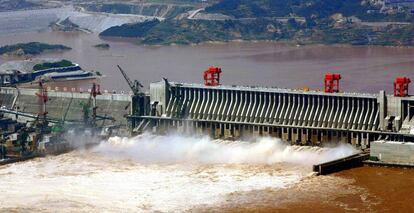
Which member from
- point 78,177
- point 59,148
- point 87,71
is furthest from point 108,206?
point 87,71

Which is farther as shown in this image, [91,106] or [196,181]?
[91,106]

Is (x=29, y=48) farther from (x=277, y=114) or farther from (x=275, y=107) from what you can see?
(x=277, y=114)

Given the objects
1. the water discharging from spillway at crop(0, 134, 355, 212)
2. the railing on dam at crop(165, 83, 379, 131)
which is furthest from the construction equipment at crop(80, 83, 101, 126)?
the railing on dam at crop(165, 83, 379, 131)

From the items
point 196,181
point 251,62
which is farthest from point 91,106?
point 251,62

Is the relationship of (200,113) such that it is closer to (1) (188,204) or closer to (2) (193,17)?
(1) (188,204)

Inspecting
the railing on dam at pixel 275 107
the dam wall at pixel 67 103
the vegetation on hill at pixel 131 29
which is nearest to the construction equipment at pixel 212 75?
the railing on dam at pixel 275 107

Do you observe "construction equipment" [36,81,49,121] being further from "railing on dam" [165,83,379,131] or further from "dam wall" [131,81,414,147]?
"railing on dam" [165,83,379,131]

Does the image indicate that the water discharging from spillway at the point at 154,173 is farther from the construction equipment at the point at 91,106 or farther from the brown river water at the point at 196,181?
the construction equipment at the point at 91,106
